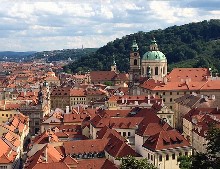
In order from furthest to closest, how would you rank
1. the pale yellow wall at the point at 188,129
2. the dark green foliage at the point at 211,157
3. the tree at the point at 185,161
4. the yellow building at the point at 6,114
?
the yellow building at the point at 6,114 < the pale yellow wall at the point at 188,129 < the tree at the point at 185,161 < the dark green foliage at the point at 211,157

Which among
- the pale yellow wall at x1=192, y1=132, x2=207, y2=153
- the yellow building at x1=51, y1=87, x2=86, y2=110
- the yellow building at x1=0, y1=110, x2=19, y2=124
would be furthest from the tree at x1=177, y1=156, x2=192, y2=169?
the yellow building at x1=51, y1=87, x2=86, y2=110

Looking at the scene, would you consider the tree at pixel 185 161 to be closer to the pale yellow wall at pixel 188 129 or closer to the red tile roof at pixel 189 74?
the pale yellow wall at pixel 188 129

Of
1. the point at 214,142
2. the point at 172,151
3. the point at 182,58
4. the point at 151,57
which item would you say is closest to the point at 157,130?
the point at 172,151

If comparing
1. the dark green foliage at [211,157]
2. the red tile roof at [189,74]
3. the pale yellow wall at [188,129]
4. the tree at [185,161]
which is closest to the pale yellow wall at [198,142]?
the pale yellow wall at [188,129]

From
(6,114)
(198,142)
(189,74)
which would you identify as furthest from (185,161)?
(189,74)

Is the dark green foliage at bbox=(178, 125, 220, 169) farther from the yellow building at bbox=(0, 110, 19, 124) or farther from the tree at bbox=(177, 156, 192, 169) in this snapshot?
the yellow building at bbox=(0, 110, 19, 124)

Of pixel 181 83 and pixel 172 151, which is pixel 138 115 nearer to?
pixel 172 151

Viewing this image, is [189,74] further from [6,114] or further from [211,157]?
[211,157]

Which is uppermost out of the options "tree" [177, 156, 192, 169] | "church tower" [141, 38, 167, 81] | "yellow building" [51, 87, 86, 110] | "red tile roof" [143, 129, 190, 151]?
"church tower" [141, 38, 167, 81]

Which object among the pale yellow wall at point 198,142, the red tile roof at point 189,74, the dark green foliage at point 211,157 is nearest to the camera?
the dark green foliage at point 211,157

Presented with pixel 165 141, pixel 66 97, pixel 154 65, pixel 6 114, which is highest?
pixel 154 65

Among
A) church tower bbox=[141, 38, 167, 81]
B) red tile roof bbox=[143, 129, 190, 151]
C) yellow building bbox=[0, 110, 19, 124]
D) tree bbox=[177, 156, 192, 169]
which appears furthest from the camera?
church tower bbox=[141, 38, 167, 81]

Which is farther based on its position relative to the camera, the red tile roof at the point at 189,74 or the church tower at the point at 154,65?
the church tower at the point at 154,65

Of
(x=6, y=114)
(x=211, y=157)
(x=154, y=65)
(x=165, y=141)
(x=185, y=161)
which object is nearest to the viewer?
(x=211, y=157)
